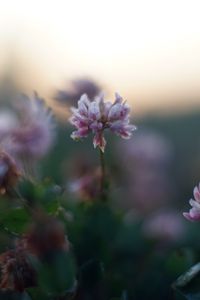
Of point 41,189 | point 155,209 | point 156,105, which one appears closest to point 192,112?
point 156,105

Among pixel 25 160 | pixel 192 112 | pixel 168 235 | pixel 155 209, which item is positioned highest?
pixel 25 160

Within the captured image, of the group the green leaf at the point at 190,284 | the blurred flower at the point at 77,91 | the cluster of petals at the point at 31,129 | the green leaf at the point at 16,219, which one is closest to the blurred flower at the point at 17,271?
the green leaf at the point at 16,219

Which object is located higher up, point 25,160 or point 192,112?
point 25,160

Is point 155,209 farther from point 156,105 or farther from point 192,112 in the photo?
point 192,112

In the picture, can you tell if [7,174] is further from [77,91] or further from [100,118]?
[77,91]

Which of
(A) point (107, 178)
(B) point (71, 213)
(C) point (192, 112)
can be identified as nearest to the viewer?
(B) point (71, 213)

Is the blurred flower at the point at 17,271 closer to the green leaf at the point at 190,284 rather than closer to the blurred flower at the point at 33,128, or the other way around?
the green leaf at the point at 190,284

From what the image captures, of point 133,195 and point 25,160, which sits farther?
point 133,195

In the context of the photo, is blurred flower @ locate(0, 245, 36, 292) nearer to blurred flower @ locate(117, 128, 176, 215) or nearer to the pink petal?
the pink petal
